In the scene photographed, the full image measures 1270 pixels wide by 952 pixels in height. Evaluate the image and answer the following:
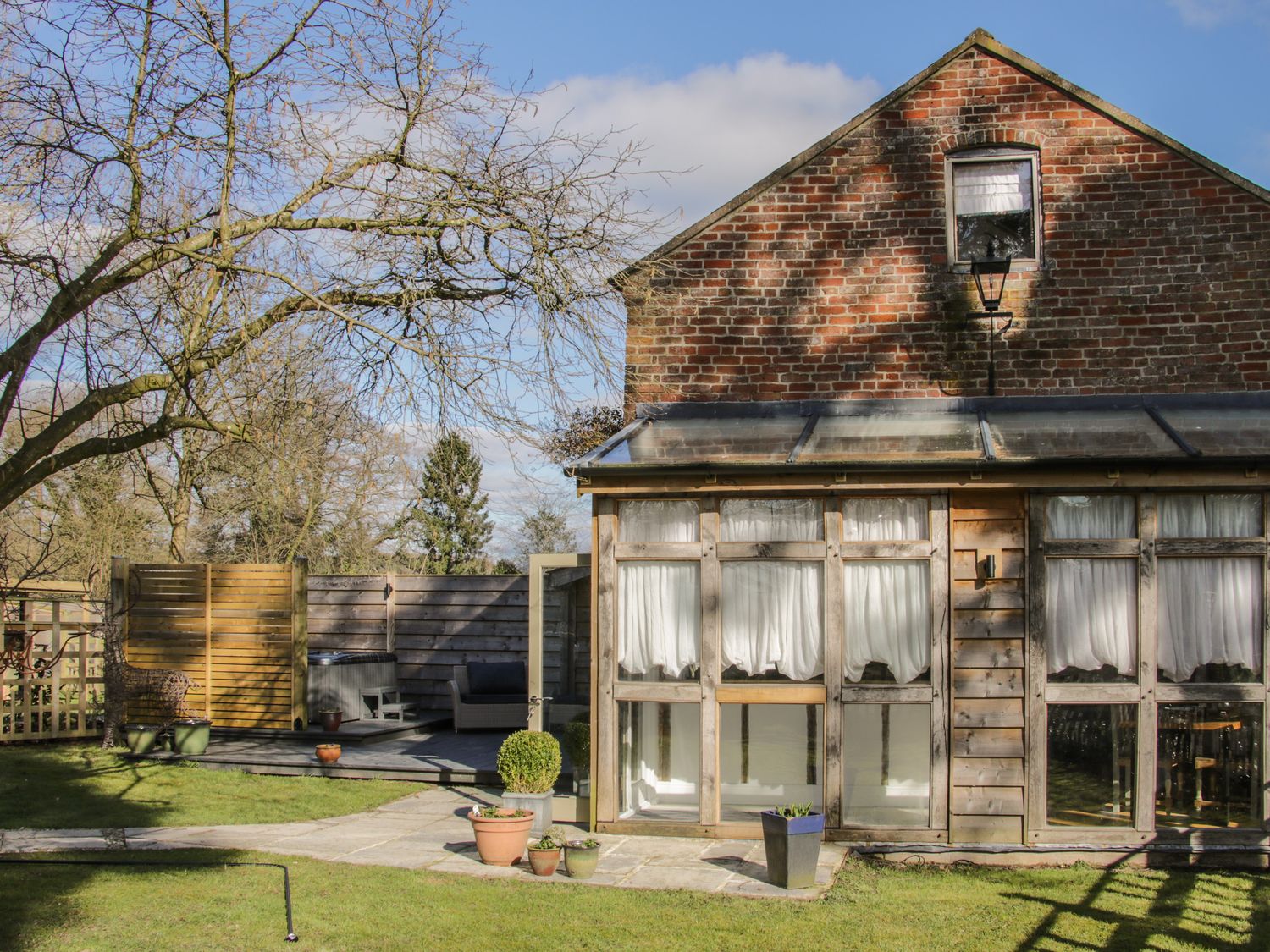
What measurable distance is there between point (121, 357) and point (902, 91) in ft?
22.8

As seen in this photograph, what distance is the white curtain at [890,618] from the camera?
30.5 feet

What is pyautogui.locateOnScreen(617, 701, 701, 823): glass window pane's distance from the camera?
9539mm

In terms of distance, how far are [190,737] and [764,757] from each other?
710 cm

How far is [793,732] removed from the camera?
9.41 metres

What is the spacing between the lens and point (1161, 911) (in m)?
7.55

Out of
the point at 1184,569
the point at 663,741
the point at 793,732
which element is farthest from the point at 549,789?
the point at 1184,569

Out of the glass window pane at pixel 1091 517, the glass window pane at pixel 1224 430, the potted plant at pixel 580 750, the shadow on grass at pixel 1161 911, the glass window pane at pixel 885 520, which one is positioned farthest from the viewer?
the potted plant at pixel 580 750

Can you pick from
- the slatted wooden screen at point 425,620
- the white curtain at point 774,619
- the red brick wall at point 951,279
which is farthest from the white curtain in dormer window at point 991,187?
the slatted wooden screen at point 425,620

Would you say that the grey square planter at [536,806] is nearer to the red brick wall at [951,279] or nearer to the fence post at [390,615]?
the red brick wall at [951,279]

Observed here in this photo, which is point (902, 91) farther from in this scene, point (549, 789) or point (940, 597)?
point (549, 789)

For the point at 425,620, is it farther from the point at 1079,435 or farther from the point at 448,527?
the point at 448,527

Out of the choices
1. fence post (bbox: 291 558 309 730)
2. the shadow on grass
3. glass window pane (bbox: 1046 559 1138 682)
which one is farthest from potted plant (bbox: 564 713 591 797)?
fence post (bbox: 291 558 309 730)

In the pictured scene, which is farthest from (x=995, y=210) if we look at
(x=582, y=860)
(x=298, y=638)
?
(x=298, y=638)

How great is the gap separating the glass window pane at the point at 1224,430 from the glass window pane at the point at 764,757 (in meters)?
3.58
